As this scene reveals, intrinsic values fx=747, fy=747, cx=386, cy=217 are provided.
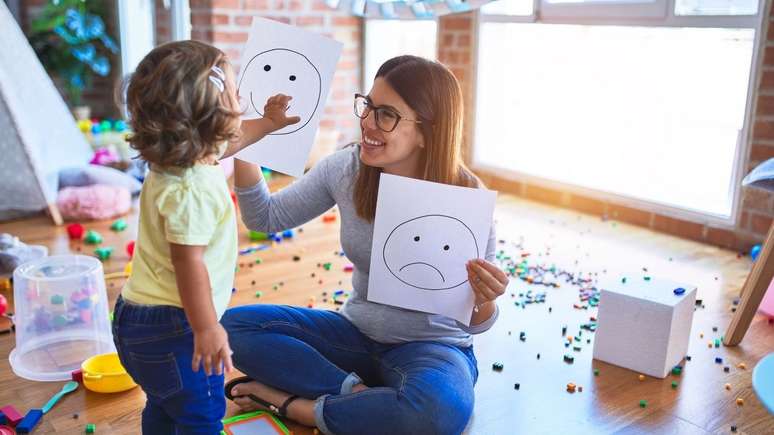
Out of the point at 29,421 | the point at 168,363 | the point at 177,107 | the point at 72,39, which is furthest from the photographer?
the point at 72,39

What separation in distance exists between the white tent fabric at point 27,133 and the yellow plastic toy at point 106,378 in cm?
140

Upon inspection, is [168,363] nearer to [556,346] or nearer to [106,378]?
[106,378]

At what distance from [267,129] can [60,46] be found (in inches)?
165

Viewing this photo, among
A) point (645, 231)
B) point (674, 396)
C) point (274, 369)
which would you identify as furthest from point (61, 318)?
point (645, 231)

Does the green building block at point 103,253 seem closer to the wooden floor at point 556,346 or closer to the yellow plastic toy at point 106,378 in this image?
the wooden floor at point 556,346

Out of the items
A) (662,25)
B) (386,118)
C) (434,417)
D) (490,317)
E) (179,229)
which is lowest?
(434,417)

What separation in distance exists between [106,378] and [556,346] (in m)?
1.07

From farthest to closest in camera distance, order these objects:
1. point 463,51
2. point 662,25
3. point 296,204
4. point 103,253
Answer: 1. point 463,51
2. point 662,25
3. point 103,253
4. point 296,204

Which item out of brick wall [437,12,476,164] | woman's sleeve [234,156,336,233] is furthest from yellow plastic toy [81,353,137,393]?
brick wall [437,12,476,164]

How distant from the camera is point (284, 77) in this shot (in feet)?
4.60

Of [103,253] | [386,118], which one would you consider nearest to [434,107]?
[386,118]

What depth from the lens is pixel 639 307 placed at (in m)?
1.70

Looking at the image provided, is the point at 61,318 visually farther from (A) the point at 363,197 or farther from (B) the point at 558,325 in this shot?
(B) the point at 558,325

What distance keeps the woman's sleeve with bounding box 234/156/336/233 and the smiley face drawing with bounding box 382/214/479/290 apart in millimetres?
238
